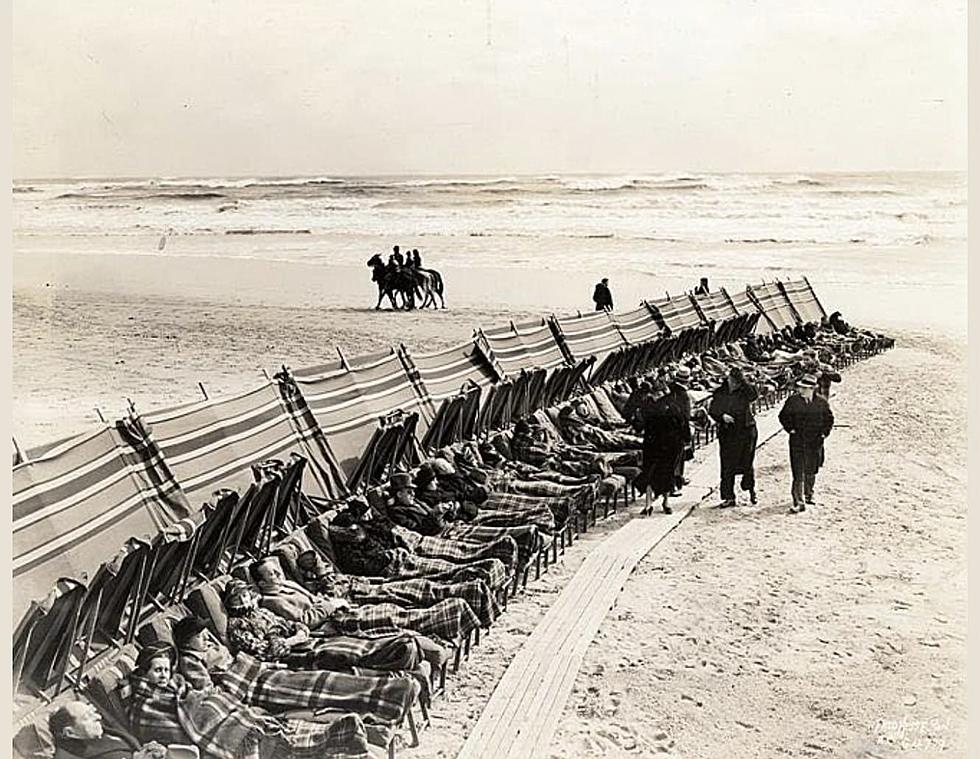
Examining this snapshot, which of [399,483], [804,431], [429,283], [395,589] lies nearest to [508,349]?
[429,283]

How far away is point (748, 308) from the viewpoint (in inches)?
295

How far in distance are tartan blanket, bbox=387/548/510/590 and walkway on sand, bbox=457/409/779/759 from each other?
0.87ft

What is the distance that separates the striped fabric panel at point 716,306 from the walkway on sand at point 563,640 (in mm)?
1204

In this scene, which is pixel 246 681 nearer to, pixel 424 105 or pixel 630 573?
pixel 630 573

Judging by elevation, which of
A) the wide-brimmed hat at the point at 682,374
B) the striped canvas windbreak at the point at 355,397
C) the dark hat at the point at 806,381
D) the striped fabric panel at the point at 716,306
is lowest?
the wide-brimmed hat at the point at 682,374

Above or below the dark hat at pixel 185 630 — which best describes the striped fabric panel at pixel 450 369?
above

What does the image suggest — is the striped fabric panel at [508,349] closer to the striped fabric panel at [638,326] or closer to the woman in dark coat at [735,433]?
the striped fabric panel at [638,326]

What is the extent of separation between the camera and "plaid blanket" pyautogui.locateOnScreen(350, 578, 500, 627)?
4.39m

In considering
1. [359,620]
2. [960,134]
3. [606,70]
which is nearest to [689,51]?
[606,70]

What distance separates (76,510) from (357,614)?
1.08m

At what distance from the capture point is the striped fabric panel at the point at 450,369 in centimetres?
686

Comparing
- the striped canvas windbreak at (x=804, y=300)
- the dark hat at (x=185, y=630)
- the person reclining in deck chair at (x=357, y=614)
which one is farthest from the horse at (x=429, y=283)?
the dark hat at (x=185, y=630)

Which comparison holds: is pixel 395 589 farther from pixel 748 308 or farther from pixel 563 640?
pixel 748 308

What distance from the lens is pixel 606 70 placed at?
531 centimetres
